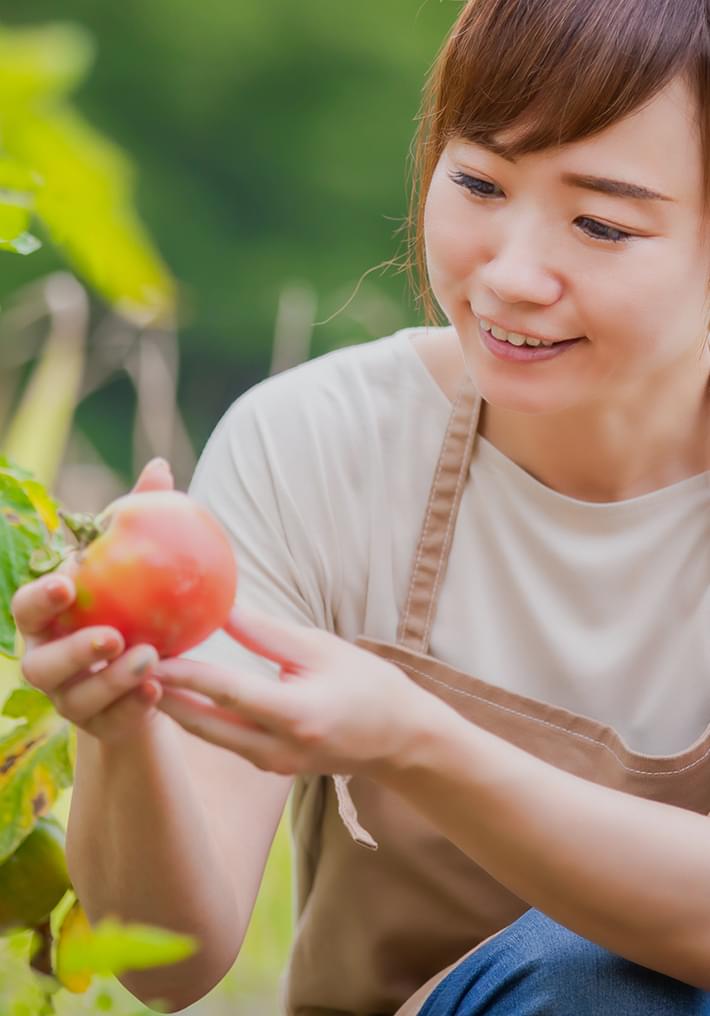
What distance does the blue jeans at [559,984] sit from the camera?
1.25 metres

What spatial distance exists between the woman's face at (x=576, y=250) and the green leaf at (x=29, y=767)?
48cm

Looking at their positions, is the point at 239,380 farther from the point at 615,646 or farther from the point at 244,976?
the point at 615,646

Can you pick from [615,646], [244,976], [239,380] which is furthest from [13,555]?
[239,380]

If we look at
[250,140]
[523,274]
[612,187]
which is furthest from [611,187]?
[250,140]

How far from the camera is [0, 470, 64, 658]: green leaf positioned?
3.00 ft

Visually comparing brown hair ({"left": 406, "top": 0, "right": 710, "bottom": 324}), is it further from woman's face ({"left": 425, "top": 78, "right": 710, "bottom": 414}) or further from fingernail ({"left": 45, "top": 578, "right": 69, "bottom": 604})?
fingernail ({"left": 45, "top": 578, "right": 69, "bottom": 604})

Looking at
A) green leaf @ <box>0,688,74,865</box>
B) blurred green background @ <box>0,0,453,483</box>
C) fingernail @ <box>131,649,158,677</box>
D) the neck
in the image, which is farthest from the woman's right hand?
blurred green background @ <box>0,0,453,483</box>

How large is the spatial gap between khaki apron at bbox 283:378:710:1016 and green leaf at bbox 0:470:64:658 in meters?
0.55

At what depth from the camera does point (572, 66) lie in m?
1.22

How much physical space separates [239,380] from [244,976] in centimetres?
488

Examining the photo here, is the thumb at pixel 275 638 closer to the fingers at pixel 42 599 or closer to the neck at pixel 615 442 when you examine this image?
the fingers at pixel 42 599

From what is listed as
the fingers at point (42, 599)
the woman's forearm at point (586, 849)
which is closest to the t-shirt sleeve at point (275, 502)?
the woman's forearm at point (586, 849)

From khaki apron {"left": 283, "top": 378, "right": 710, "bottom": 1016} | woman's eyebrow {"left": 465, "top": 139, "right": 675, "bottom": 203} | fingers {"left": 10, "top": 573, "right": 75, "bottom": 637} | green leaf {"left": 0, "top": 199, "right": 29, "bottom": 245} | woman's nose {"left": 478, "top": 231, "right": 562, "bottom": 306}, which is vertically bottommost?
khaki apron {"left": 283, "top": 378, "right": 710, "bottom": 1016}

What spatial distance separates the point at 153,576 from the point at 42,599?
0.07m
